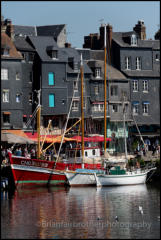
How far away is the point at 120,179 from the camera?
254ft

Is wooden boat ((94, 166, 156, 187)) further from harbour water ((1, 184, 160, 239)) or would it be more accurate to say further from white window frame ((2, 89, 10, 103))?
white window frame ((2, 89, 10, 103))

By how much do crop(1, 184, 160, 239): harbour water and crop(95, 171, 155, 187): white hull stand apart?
123cm

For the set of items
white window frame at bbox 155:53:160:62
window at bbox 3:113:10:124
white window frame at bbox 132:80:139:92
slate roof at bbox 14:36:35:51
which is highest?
slate roof at bbox 14:36:35:51

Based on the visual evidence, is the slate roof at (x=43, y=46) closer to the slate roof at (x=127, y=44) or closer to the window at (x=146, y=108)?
the slate roof at (x=127, y=44)

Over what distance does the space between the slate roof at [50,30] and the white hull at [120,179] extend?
38489 millimetres

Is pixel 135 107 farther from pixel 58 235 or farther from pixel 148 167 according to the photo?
pixel 58 235

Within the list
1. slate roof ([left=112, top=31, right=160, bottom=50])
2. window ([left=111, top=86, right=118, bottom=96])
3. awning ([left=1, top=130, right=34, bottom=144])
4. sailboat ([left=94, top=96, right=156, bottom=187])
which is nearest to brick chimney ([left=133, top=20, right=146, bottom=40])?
slate roof ([left=112, top=31, right=160, bottom=50])

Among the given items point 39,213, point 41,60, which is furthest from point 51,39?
point 39,213

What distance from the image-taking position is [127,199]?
66812 millimetres

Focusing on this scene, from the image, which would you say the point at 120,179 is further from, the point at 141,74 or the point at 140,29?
the point at 140,29

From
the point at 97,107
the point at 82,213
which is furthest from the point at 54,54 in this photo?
the point at 82,213

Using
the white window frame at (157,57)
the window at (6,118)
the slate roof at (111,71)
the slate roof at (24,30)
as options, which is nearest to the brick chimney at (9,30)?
the window at (6,118)

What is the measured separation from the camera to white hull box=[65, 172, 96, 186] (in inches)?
3017

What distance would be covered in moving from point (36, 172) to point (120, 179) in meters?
8.62
